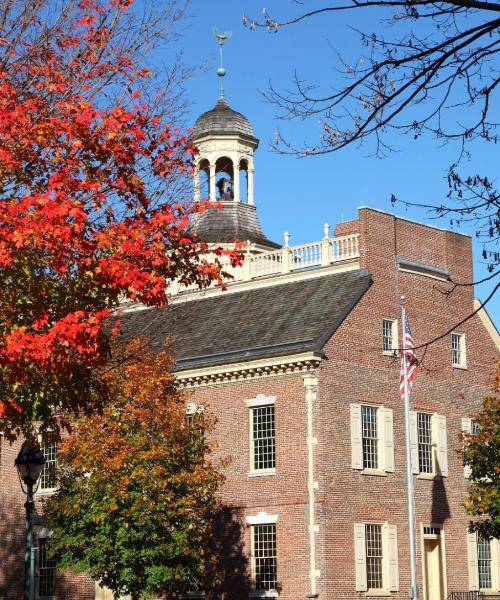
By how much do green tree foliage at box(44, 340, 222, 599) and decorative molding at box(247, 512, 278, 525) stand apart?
3496mm

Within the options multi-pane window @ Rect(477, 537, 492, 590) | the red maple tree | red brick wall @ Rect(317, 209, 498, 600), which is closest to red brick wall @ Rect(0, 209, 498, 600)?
red brick wall @ Rect(317, 209, 498, 600)

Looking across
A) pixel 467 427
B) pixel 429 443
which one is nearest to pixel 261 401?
pixel 429 443

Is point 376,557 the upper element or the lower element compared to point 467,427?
lower

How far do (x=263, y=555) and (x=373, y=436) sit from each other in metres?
5.05

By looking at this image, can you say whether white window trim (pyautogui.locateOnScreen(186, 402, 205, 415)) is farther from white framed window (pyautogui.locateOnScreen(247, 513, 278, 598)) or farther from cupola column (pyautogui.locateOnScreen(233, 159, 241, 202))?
cupola column (pyautogui.locateOnScreen(233, 159, 241, 202))

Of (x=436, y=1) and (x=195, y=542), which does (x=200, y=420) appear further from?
(x=436, y=1)

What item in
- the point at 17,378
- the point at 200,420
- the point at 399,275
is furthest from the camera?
the point at 399,275

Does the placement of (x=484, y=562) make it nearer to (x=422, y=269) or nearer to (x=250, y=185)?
(x=422, y=269)

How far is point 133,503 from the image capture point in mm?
33719

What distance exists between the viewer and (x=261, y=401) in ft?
131

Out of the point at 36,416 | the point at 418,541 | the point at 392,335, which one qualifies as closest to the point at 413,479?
the point at 418,541

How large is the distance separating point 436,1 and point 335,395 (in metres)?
28.4

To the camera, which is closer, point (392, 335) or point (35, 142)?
point (35, 142)

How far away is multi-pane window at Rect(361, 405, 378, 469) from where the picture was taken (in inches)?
1564
